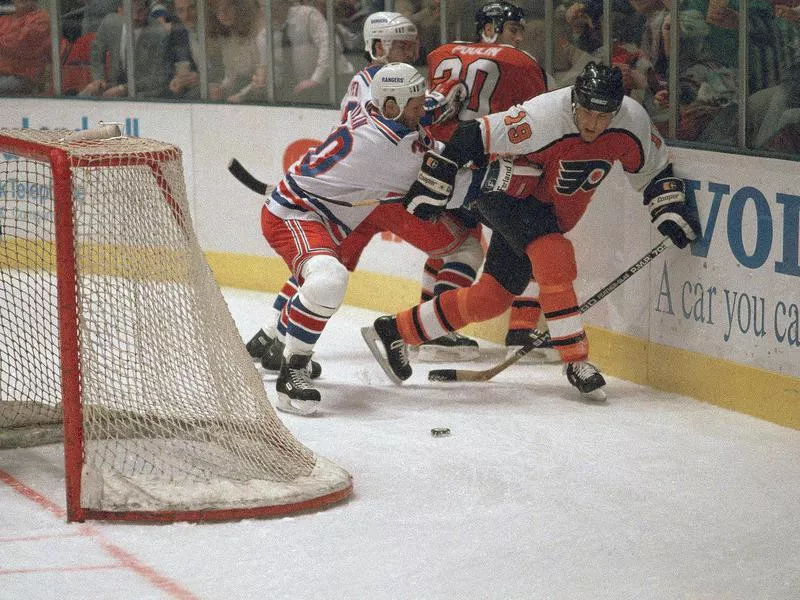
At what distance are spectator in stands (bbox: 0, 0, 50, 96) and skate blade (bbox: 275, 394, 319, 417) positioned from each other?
12.0 ft

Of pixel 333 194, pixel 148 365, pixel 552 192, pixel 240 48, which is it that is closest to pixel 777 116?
pixel 552 192

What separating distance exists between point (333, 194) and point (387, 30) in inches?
35.2

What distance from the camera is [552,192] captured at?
4.69 meters

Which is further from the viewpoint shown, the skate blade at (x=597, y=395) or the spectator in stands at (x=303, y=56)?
the spectator in stands at (x=303, y=56)

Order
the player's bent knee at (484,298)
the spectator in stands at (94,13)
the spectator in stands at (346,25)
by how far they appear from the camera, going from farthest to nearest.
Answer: the spectator in stands at (94,13) → the spectator in stands at (346,25) → the player's bent knee at (484,298)

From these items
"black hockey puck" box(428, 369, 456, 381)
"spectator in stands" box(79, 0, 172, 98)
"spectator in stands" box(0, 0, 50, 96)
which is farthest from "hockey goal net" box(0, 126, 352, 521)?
"spectator in stands" box(0, 0, 50, 96)

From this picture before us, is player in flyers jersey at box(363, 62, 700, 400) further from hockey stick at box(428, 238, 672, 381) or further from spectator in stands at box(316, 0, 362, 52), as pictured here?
spectator in stands at box(316, 0, 362, 52)

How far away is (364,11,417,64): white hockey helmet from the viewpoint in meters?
5.20

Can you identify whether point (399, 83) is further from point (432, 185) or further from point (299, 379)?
point (299, 379)

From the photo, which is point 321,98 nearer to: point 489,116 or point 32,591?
point 489,116

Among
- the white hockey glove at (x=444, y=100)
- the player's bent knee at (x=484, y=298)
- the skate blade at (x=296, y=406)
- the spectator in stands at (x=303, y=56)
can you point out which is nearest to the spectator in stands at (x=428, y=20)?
the spectator in stands at (x=303, y=56)

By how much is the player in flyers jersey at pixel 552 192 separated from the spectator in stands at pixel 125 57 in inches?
114

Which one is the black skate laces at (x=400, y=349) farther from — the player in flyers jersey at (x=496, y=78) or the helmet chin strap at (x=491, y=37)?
the helmet chin strap at (x=491, y=37)

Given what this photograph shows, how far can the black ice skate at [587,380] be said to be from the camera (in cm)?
449
